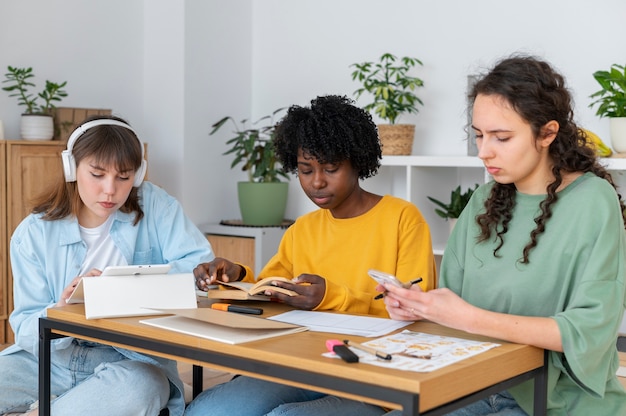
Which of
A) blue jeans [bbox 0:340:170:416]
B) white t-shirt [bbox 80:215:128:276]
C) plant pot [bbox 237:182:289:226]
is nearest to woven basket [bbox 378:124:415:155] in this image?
plant pot [bbox 237:182:289:226]

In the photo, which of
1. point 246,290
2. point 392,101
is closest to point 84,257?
point 246,290

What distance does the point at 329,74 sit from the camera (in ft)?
17.3

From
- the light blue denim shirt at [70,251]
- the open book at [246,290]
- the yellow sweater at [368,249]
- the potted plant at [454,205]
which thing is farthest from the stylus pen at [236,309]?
the potted plant at [454,205]

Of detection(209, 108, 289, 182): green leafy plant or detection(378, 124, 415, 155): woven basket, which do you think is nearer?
detection(378, 124, 415, 155): woven basket

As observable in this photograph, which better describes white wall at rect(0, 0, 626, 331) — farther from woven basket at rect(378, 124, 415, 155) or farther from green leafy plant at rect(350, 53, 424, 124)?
woven basket at rect(378, 124, 415, 155)

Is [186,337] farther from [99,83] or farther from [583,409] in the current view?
[99,83]

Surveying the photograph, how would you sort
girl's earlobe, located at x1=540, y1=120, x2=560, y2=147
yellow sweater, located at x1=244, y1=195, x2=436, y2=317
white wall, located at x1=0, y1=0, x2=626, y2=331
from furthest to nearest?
1. white wall, located at x1=0, y1=0, x2=626, y2=331
2. yellow sweater, located at x1=244, y1=195, x2=436, y2=317
3. girl's earlobe, located at x1=540, y1=120, x2=560, y2=147

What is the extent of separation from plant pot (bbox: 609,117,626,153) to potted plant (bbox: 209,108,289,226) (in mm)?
1928

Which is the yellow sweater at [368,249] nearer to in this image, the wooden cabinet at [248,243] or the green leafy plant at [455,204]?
the green leafy plant at [455,204]

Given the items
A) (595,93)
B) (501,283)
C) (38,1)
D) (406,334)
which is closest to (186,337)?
(406,334)

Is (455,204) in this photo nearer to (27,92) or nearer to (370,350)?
(27,92)

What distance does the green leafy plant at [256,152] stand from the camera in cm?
516

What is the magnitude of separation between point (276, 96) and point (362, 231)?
3.20 meters

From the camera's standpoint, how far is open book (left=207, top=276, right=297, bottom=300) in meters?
2.06
